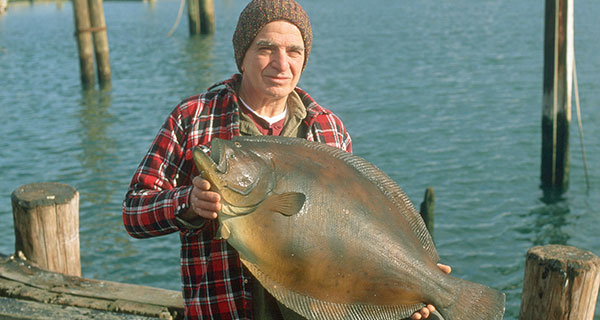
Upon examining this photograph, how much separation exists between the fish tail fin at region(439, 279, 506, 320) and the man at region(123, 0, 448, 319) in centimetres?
69

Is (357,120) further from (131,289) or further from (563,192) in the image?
(131,289)

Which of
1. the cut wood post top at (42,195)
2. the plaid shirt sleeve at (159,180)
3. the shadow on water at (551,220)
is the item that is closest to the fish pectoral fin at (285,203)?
the plaid shirt sleeve at (159,180)

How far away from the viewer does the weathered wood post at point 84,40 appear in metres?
16.6

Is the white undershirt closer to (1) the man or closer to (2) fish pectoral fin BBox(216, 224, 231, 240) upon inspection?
(1) the man

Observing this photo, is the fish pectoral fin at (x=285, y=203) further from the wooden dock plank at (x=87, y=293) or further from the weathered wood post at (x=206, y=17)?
the weathered wood post at (x=206, y=17)

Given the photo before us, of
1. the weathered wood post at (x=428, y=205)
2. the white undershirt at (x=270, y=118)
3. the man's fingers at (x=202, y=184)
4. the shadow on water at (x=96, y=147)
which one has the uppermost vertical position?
the white undershirt at (x=270, y=118)

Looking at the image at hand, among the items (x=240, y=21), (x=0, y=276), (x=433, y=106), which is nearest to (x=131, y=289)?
(x=0, y=276)

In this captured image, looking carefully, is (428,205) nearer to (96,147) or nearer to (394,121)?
(394,121)

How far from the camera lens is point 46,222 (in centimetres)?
531

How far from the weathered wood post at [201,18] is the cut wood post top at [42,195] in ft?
77.8

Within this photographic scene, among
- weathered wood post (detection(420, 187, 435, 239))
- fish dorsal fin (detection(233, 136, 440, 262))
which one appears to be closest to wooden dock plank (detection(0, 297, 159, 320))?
fish dorsal fin (detection(233, 136, 440, 262))

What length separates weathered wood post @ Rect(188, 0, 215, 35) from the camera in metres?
28.4

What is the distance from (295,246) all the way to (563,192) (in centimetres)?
915

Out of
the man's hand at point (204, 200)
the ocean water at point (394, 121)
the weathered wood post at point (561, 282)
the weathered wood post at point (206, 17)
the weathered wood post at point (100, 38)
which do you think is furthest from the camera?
the weathered wood post at point (206, 17)
